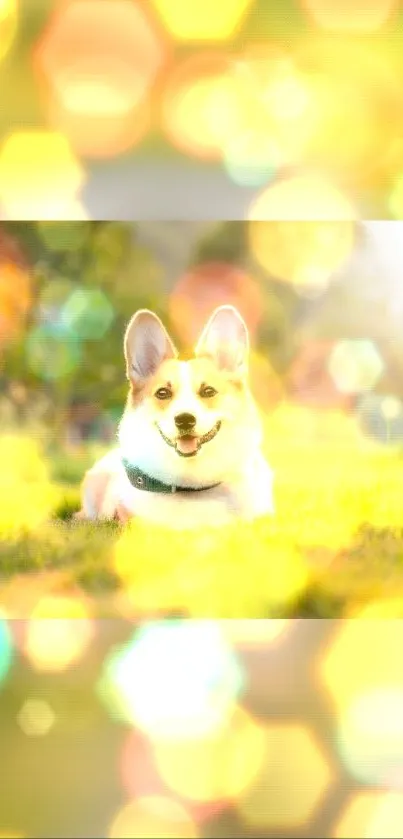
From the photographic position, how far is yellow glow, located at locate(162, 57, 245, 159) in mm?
1433

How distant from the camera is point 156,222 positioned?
144cm

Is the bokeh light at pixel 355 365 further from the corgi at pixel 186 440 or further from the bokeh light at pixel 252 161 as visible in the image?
the bokeh light at pixel 252 161

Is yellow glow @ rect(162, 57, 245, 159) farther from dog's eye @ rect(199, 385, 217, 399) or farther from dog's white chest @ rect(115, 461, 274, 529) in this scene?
dog's white chest @ rect(115, 461, 274, 529)

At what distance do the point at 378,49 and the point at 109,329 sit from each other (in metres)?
0.62

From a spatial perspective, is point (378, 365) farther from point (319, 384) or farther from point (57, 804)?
point (57, 804)

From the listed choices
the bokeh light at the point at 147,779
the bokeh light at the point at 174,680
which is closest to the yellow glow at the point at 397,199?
Result: the bokeh light at the point at 174,680

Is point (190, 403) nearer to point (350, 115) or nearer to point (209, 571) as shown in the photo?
point (209, 571)

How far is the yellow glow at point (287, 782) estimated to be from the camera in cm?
112

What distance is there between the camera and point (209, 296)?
4.73ft

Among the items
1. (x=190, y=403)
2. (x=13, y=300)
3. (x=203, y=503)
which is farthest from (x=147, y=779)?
(x=13, y=300)

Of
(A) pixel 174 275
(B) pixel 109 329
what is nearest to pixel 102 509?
(B) pixel 109 329

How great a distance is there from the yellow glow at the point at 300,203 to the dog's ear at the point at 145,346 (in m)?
0.23

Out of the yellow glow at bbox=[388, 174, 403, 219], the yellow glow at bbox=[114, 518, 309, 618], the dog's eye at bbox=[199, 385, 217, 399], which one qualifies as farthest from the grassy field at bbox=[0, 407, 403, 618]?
the yellow glow at bbox=[388, 174, 403, 219]

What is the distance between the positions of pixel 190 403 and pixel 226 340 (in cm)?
12
